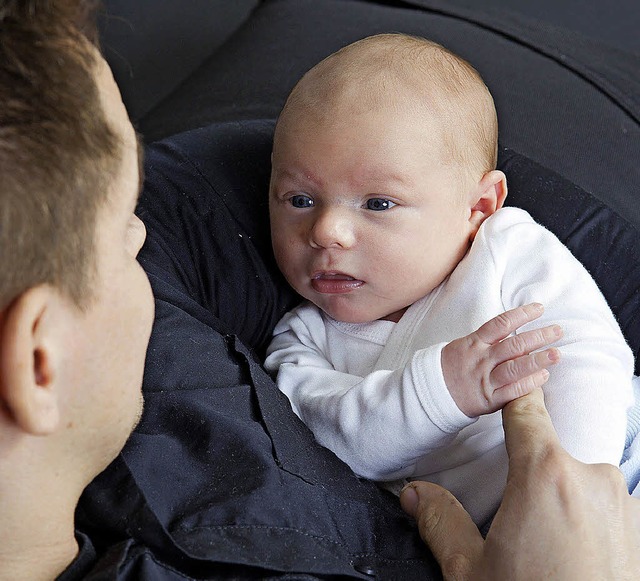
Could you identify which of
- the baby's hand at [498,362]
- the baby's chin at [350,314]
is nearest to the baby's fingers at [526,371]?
the baby's hand at [498,362]

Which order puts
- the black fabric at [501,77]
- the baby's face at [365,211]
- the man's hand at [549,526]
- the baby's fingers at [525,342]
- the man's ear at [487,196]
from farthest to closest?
the black fabric at [501,77] → the man's ear at [487,196] → the baby's face at [365,211] → the baby's fingers at [525,342] → the man's hand at [549,526]

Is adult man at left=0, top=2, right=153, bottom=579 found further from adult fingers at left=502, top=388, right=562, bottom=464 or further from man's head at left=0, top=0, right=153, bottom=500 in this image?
adult fingers at left=502, top=388, right=562, bottom=464

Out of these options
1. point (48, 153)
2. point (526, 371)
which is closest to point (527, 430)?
point (526, 371)

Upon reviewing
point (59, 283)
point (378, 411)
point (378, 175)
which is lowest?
point (378, 411)

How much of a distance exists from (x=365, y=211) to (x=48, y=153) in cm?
57

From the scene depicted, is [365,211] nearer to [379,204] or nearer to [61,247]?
[379,204]

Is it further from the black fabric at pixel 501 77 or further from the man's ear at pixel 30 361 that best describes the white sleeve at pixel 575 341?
the man's ear at pixel 30 361

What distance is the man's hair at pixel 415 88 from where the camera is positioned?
4.09 ft

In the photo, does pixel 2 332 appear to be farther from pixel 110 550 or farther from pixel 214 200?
pixel 214 200

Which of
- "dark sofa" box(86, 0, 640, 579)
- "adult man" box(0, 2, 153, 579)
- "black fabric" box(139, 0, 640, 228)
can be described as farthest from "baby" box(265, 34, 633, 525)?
"adult man" box(0, 2, 153, 579)

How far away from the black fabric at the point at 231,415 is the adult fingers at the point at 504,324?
0.23 m

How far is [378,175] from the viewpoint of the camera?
4.02 feet

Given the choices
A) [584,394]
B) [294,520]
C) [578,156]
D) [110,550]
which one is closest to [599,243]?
[578,156]

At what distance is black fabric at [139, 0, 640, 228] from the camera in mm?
1587
